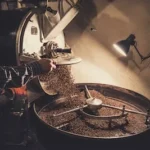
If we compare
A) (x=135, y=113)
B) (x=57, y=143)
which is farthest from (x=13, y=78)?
(x=135, y=113)

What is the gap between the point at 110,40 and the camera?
14.7ft

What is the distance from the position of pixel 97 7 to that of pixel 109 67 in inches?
47.3

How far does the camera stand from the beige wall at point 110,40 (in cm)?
413

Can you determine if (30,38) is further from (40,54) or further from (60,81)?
(60,81)

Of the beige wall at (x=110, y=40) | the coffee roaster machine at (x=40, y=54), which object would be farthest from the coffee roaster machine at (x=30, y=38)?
the beige wall at (x=110, y=40)

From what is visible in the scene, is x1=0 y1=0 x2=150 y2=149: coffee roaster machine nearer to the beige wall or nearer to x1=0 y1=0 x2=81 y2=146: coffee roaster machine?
x1=0 y1=0 x2=81 y2=146: coffee roaster machine

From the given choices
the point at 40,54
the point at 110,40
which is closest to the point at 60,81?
the point at 40,54

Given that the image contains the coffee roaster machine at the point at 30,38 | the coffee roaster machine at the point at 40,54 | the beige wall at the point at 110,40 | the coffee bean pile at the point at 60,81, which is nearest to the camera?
the coffee roaster machine at the point at 40,54

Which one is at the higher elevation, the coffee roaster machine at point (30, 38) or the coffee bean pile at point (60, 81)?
the coffee roaster machine at point (30, 38)

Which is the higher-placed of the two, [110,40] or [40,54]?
[110,40]

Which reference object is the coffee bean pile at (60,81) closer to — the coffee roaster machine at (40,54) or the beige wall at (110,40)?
the coffee roaster machine at (40,54)

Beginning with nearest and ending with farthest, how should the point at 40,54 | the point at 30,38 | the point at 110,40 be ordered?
the point at 30,38 < the point at 40,54 < the point at 110,40

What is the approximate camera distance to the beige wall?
4.13 metres

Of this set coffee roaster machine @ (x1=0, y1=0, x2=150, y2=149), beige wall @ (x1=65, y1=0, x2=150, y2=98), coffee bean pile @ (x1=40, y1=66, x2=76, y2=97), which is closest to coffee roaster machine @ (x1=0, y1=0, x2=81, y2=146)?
coffee roaster machine @ (x1=0, y1=0, x2=150, y2=149)
